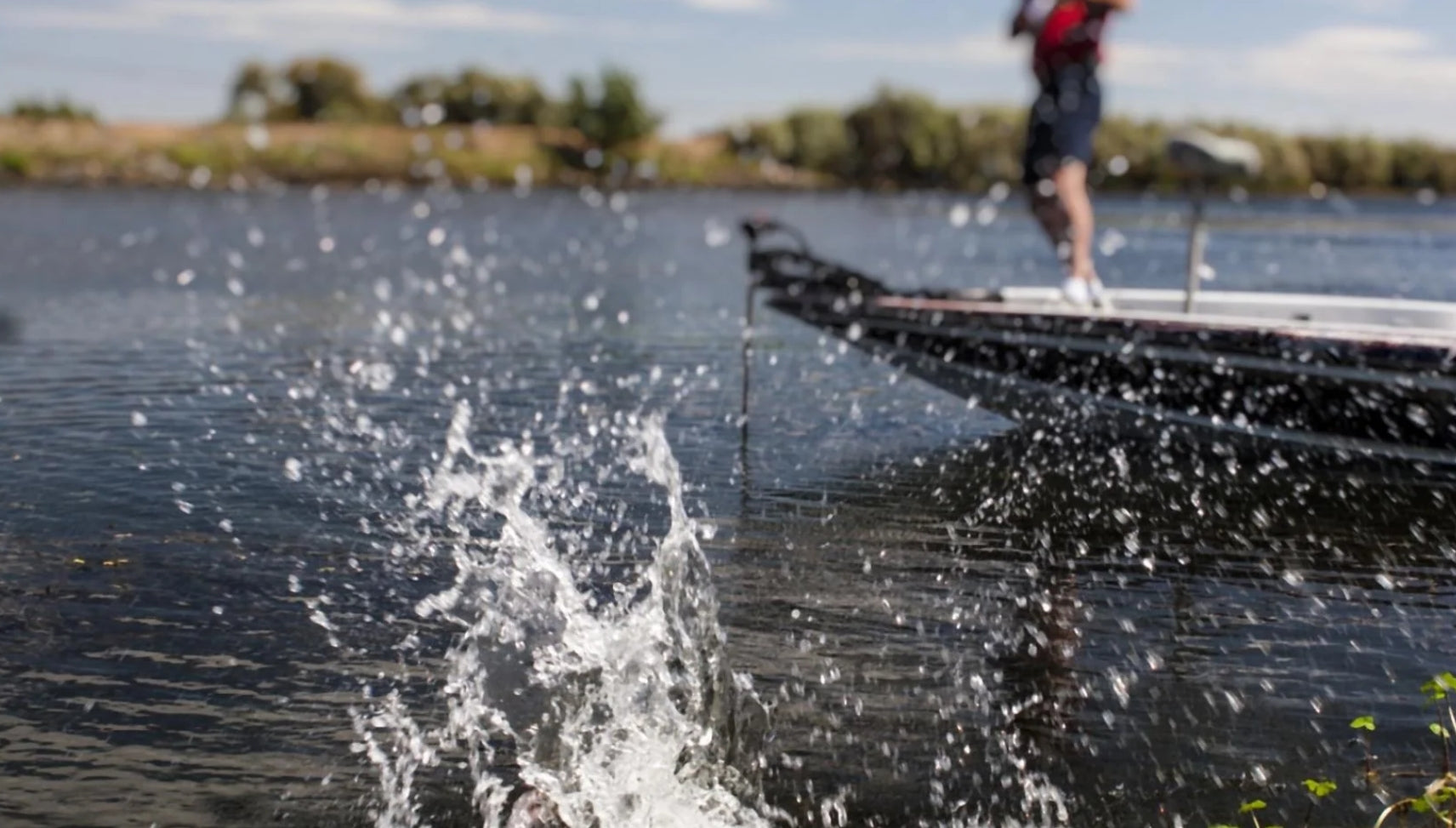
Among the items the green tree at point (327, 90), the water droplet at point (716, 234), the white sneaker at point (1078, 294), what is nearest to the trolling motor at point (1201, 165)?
the white sneaker at point (1078, 294)

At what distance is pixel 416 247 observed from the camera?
38.0 m

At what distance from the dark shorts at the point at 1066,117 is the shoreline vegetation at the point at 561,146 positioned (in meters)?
79.5

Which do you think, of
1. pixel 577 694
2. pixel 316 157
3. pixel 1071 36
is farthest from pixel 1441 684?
pixel 316 157

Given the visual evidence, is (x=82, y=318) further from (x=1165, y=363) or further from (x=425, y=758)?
(x=425, y=758)

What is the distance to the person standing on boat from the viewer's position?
1095 centimetres

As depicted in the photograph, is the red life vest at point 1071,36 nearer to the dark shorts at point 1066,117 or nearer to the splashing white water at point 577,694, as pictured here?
the dark shorts at point 1066,117

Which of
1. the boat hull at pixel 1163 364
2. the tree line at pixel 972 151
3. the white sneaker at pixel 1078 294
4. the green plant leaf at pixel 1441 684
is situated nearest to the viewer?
the green plant leaf at pixel 1441 684

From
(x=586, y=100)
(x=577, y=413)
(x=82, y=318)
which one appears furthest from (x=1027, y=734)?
(x=586, y=100)

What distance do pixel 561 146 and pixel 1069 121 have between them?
10816cm

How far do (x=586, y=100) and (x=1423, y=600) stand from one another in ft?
402

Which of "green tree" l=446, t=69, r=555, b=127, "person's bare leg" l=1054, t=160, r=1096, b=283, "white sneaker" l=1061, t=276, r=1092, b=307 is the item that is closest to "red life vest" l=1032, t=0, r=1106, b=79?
"person's bare leg" l=1054, t=160, r=1096, b=283

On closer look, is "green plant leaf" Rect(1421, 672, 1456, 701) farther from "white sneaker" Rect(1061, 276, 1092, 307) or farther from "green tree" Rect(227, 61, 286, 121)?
"green tree" Rect(227, 61, 286, 121)

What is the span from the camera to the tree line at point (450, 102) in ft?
365

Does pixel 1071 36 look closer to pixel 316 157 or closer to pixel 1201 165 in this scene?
pixel 1201 165
